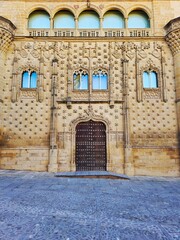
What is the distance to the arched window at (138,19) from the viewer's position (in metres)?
11.5

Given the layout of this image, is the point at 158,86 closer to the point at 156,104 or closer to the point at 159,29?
the point at 156,104

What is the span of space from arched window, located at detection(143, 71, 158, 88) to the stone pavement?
6214 mm

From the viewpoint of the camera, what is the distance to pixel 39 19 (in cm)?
1159

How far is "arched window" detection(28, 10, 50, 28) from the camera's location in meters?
11.5

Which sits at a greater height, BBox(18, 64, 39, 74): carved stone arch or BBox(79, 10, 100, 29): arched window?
BBox(79, 10, 100, 29): arched window

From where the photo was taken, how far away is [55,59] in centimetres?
1073

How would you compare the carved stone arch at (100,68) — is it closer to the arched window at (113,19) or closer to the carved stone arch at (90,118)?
the carved stone arch at (90,118)

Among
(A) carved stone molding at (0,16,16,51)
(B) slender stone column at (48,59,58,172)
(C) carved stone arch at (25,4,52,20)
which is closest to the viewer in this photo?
(B) slender stone column at (48,59,58,172)

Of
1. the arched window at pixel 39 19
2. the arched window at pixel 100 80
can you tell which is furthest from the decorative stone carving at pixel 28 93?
the arched window at pixel 39 19

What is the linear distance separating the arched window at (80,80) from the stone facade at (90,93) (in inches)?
8.9

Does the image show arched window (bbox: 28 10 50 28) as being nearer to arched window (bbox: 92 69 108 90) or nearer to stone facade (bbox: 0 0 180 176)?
stone facade (bbox: 0 0 180 176)

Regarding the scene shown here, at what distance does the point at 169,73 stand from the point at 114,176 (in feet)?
21.6

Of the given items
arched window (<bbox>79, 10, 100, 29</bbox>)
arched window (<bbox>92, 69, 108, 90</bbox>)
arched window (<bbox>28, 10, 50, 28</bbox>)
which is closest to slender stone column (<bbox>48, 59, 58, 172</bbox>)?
arched window (<bbox>92, 69, 108, 90</bbox>)

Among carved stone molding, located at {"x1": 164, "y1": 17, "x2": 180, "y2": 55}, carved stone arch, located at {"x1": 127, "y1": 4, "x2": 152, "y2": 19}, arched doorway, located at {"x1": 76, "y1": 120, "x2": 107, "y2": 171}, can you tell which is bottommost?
arched doorway, located at {"x1": 76, "y1": 120, "x2": 107, "y2": 171}
